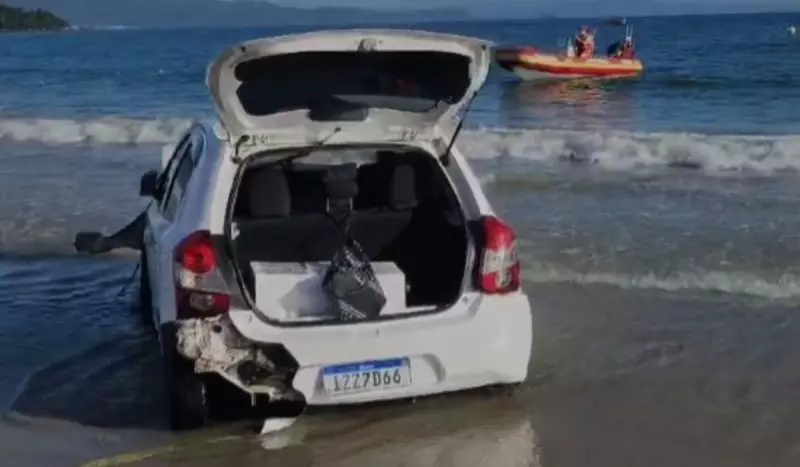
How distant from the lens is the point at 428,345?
5.47m

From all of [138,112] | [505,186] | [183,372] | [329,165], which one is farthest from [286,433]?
[138,112]

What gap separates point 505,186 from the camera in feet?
43.3

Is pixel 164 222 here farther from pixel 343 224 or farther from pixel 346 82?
pixel 346 82

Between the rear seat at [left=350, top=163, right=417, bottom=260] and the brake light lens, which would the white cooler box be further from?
the rear seat at [left=350, top=163, right=417, bottom=260]

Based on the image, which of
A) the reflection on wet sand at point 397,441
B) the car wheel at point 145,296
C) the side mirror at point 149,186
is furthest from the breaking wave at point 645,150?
the reflection on wet sand at point 397,441

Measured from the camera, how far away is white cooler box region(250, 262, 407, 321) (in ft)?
18.3

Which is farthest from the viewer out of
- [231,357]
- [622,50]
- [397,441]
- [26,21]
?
[26,21]

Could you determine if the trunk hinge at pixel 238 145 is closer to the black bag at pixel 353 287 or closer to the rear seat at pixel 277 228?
the rear seat at pixel 277 228

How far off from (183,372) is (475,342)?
4.21 feet

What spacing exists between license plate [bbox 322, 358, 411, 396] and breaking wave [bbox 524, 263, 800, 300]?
10.9ft

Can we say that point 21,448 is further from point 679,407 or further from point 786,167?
point 786,167

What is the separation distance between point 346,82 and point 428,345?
128 centimetres

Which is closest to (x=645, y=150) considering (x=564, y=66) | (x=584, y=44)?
(x=564, y=66)

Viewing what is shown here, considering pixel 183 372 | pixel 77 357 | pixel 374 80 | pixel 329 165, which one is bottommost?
pixel 77 357
